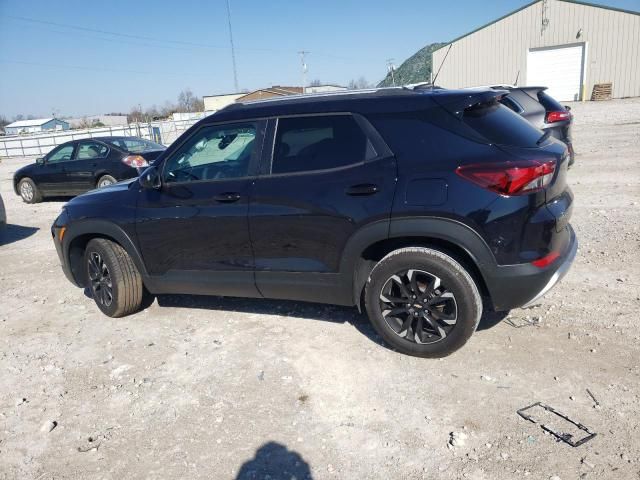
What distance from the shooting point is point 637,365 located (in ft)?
10.6

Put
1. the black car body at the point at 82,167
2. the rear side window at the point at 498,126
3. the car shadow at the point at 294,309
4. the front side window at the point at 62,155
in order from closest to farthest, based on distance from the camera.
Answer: the rear side window at the point at 498,126
the car shadow at the point at 294,309
the black car body at the point at 82,167
the front side window at the point at 62,155

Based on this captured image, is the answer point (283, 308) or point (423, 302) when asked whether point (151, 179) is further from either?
point (423, 302)

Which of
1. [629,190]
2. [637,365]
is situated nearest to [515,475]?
[637,365]

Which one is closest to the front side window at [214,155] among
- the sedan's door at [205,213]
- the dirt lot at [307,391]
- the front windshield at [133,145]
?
the sedan's door at [205,213]

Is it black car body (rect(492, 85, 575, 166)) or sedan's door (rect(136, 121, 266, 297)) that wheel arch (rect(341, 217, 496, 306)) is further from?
black car body (rect(492, 85, 575, 166))

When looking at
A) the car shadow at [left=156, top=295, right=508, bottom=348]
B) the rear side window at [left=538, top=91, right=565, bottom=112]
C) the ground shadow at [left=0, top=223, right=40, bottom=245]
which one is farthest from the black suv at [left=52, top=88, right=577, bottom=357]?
the rear side window at [left=538, top=91, right=565, bottom=112]

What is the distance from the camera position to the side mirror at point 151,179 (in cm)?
413

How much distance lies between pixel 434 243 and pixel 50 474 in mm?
2627

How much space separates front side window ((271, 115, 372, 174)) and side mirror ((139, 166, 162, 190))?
107 cm

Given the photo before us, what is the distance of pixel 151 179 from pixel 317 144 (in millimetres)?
1493

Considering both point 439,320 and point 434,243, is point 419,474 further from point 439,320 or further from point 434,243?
point 434,243

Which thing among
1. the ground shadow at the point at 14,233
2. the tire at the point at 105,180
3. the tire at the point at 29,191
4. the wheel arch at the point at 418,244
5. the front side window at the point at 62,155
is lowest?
the ground shadow at the point at 14,233

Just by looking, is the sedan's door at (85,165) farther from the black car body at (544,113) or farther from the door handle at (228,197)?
the black car body at (544,113)

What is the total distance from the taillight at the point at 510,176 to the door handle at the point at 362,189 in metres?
0.61
